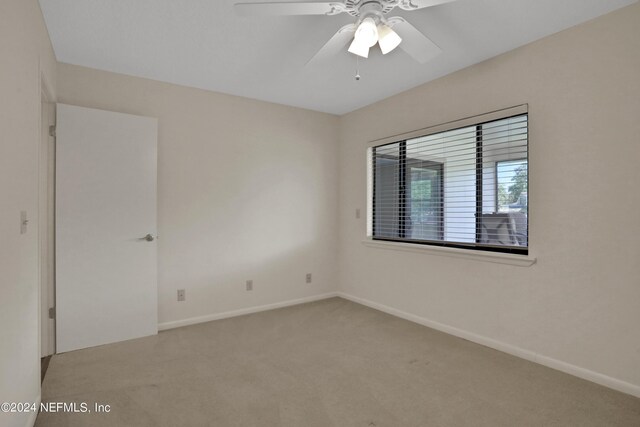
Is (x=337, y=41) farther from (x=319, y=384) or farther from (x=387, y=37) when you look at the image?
(x=319, y=384)

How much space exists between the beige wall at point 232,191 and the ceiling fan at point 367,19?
1.86 m

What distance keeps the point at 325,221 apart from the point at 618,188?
2.93 meters

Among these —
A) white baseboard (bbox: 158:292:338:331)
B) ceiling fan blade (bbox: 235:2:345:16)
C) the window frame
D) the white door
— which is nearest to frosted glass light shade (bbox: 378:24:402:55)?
ceiling fan blade (bbox: 235:2:345:16)

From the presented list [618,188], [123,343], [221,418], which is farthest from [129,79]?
[618,188]

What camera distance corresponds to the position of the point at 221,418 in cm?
189

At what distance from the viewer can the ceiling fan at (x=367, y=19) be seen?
1688mm

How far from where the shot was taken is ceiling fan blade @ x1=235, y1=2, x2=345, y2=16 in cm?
163

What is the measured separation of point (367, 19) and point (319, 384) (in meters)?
2.26

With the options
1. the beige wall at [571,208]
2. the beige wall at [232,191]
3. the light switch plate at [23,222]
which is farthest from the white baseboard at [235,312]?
the light switch plate at [23,222]

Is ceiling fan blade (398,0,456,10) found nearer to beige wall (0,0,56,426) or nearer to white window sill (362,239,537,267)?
beige wall (0,0,56,426)

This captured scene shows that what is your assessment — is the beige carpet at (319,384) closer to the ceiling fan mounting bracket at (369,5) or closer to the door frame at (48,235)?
the door frame at (48,235)

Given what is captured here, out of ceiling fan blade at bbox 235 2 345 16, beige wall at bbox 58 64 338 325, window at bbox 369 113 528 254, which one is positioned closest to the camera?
ceiling fan blade at bbox 235 2 345 16

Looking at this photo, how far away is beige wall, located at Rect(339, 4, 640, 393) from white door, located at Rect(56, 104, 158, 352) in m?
2.81

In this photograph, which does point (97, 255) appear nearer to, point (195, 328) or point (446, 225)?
point (195, 328)
